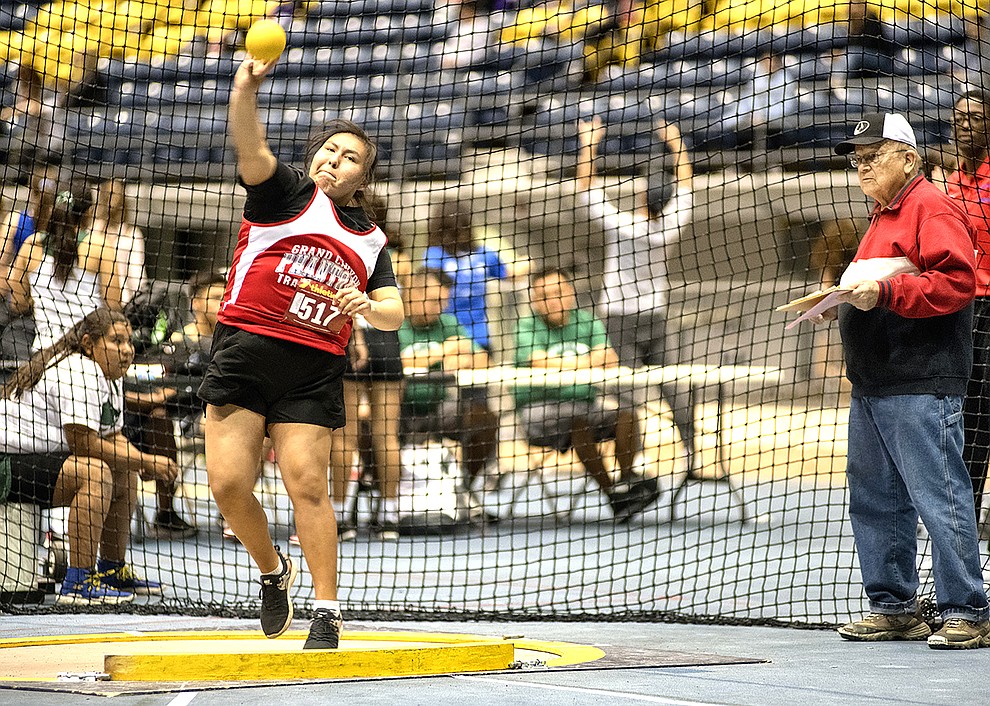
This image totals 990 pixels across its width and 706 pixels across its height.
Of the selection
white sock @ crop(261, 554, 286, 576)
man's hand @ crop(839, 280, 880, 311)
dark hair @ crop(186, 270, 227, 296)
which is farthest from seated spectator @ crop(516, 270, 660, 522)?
white sock @ crop(261, 554, 286, 576)

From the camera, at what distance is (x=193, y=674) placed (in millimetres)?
2752

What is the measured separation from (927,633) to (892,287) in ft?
3.49

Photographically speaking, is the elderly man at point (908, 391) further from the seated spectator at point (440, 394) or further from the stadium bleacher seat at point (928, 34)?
the stadium bleacher seat at point (928, 34)

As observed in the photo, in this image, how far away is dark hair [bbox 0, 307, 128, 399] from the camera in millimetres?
4875

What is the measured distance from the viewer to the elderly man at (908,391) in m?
3.44

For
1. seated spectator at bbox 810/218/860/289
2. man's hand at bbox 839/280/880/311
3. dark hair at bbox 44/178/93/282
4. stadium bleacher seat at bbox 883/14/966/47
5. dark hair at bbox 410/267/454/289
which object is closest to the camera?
man's hand at bbox 839/280/880/311

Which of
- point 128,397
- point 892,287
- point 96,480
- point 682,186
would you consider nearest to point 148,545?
point 128,397

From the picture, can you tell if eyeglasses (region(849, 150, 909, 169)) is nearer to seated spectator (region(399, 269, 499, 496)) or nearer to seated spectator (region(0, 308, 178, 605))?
seated spectator (region(0, 308, 178, 605))

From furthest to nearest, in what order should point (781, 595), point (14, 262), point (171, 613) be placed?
point (14, 262) → point (781, 595) → point (171, 613)

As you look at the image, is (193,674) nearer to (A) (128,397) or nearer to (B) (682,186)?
(A) (128,397)

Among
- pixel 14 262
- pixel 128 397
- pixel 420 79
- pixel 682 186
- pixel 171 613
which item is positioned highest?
pixel 420 79

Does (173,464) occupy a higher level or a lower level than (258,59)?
lower

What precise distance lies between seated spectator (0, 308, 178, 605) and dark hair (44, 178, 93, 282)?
0.78 meters

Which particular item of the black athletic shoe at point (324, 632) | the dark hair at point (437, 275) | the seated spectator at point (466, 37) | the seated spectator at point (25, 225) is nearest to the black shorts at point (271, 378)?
the black athletic shoe at point (324, 632)
